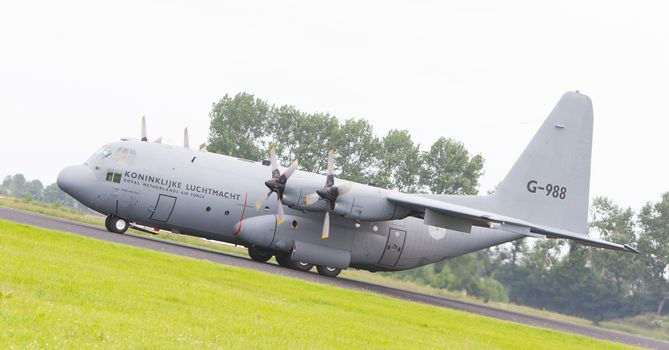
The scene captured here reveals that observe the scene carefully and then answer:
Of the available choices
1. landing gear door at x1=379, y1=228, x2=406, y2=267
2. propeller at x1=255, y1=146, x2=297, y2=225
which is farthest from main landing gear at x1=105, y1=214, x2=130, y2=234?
landing gear door at x1=379, y1=228, x2=406, y2=267

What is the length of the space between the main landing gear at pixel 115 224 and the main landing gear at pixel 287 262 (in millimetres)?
5285

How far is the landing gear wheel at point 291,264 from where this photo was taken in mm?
33469

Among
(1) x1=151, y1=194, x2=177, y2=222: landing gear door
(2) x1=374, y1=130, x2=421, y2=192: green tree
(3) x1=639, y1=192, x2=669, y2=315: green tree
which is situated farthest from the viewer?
(2) x1=374, y1=130, x2=421, y2=192: green tree

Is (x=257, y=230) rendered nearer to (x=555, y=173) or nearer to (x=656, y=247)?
(x=555, y=173)

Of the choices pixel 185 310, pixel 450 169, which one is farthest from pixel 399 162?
pixel 185 310

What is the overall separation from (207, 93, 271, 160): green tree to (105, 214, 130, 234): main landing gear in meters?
37.3

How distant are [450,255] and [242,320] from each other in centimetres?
2234

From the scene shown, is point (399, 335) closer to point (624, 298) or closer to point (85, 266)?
point (85, 266)

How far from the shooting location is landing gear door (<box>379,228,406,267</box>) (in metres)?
34.2

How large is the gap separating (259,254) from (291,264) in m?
1.61

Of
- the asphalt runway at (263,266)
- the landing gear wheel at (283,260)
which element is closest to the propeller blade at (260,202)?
the asphalt runway at (263,266)

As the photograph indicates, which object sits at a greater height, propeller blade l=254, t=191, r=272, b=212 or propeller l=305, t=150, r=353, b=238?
propeller l=305, t=150, r=353, b=238

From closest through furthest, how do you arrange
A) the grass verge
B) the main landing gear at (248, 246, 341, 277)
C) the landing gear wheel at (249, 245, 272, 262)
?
the main landing gear at (248, 246, 341, 277) → the landing gear wheel at (249, 245, 272, 262) → the grass verge

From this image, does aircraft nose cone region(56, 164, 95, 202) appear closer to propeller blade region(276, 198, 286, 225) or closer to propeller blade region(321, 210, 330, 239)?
propeller blade region(276, 198, 286, 225)
